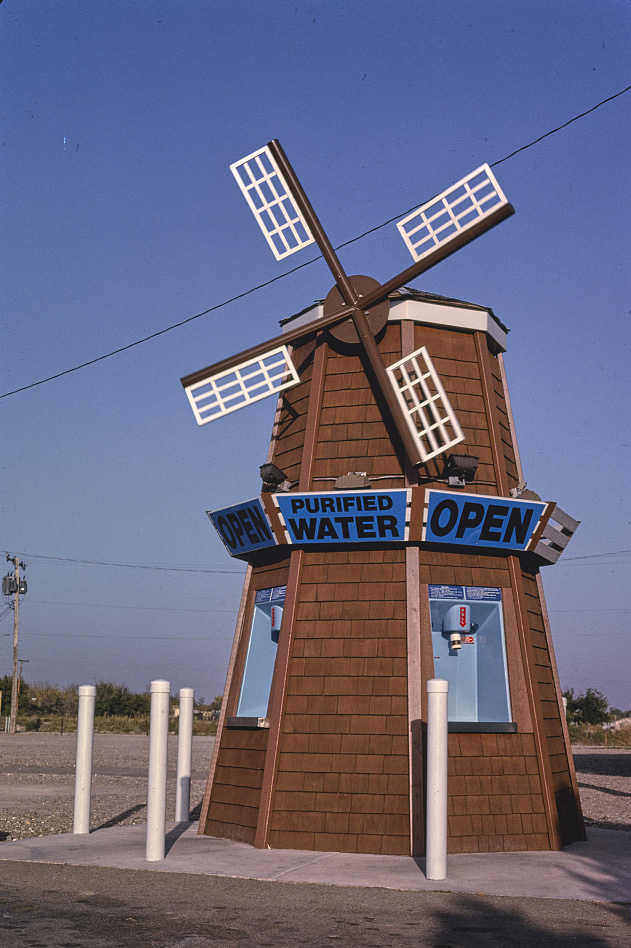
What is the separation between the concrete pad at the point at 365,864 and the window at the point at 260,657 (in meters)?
1.91

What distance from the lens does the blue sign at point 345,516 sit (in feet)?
39.3

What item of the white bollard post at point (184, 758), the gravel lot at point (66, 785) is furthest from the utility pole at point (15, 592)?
the white bollard post at point (184, 758)

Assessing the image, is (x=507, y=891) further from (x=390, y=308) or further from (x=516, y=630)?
(x=390, y=308)

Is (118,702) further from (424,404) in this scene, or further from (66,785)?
(424,404)

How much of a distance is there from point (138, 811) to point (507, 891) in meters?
10.6

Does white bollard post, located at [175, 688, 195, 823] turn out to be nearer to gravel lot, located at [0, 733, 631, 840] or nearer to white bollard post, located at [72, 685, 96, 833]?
gravel lot, located at [0, 733, 631, 840]

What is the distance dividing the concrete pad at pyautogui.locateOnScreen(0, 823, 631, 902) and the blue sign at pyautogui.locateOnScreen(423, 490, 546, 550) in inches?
153

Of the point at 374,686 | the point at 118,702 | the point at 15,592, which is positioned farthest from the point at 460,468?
the point at 118,702

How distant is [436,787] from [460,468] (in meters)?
4.23

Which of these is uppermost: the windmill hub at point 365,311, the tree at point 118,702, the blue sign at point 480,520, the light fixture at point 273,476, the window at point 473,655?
the tree at point 118,702

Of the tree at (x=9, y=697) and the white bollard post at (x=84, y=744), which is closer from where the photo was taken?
the white bollard post at (x=84, y=744)

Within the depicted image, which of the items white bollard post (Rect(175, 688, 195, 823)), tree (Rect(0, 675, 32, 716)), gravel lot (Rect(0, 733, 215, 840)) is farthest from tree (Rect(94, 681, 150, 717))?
white bollard post (Rect(175, 688, 195, 823))

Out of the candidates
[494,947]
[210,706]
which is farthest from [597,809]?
[210,706]

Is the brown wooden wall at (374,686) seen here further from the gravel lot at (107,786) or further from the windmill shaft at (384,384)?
the gravel lot at (107,786)
